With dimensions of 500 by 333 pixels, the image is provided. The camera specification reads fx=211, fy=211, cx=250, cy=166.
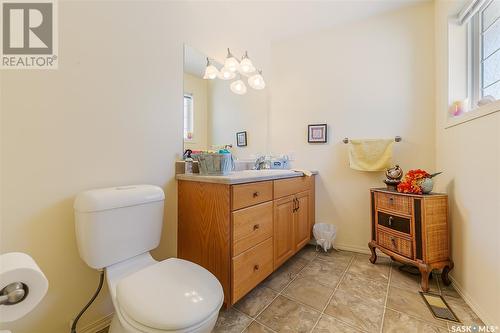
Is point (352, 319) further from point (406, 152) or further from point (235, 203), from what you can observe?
point (406, 152)

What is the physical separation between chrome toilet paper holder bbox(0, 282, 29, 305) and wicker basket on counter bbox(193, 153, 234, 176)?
98 centimetres

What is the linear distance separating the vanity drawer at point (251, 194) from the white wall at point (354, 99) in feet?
3.41

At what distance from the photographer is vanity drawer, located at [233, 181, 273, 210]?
1229 millimetres

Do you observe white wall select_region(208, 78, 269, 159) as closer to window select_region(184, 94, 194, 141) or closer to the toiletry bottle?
window select_region(184, 94, 194, 141)

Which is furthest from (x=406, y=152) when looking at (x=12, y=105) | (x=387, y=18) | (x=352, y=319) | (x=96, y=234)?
(x=12, y=105)

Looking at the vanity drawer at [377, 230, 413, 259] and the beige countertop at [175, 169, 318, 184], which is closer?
the beige countertop at [175, 169, 318, 184]

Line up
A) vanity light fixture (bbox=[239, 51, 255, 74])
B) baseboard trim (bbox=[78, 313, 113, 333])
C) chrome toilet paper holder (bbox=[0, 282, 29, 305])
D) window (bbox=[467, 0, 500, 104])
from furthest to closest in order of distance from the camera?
1. vanity light fixture (bbox=[239, 51, 255, 74])
2. window (bbox=[467, 0, 500, 104])
3. baseboard trim (bbox=[78, 313, 113, 333])
4. chrome toilet paper holder (bbox=[0, 282, 29, 305])

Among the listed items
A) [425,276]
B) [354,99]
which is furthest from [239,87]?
[425,276]

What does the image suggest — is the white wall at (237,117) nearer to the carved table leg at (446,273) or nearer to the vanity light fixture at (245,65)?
the vanity light fixture at (245,65)

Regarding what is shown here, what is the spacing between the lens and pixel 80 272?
1105 mm

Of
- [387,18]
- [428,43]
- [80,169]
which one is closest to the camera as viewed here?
[80,169]

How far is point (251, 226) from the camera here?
1339 millimetres

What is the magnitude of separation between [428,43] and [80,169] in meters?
2.83

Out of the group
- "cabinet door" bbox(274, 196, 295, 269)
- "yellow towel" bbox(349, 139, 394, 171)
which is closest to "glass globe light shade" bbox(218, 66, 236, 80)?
"cabinet door" bbox(274, 196, 295, 269)
